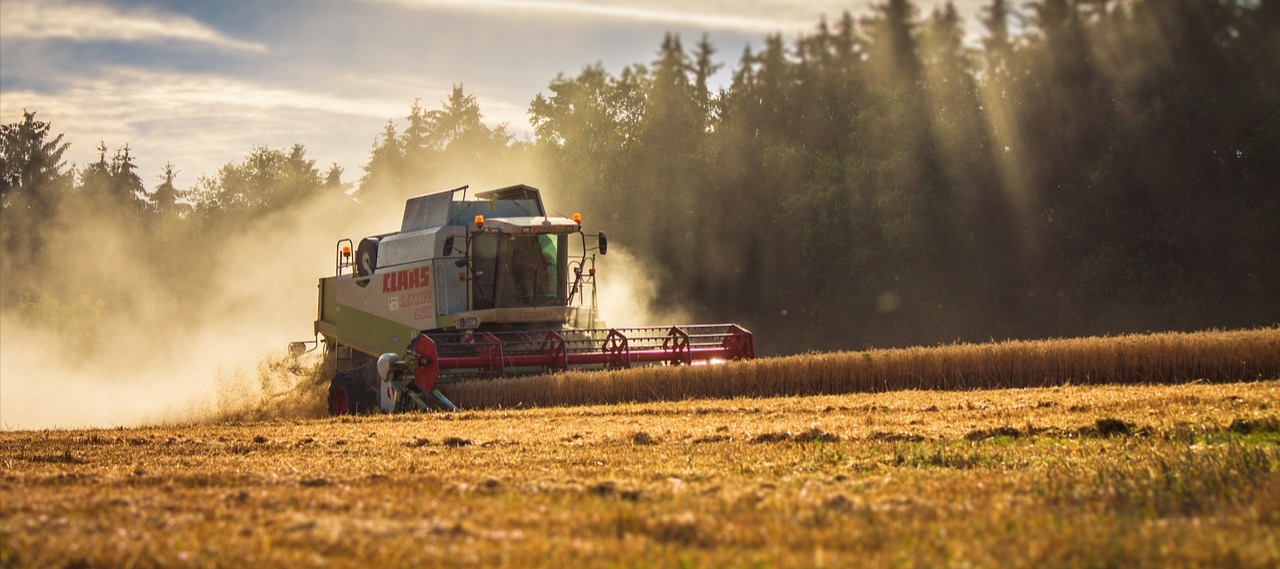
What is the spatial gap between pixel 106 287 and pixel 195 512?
195ft

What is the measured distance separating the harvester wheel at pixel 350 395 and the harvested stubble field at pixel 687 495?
278 inches

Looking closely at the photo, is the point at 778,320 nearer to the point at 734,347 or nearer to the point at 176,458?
the point at 734,347

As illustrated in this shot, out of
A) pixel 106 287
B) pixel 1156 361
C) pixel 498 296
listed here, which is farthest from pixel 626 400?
pixel 106 287

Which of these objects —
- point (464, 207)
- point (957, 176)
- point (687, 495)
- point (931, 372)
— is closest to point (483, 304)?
point (464, 207)

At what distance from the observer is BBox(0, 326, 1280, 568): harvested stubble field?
4.84 m

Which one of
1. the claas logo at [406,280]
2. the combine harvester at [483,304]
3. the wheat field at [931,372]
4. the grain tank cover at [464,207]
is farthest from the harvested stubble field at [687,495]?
the grain tank cover at [464,207]

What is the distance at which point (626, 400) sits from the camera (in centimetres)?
1745

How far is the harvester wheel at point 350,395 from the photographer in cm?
1925

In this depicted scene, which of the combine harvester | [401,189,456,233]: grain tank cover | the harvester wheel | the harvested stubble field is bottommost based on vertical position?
the harvested stubble field

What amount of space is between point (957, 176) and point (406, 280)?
2326 centimetres

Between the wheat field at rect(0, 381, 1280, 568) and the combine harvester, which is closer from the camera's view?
the wheat field at rect(0, 381, 1280, 568)

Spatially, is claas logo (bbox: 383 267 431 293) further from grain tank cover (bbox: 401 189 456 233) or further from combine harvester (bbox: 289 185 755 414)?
grain tank cover (bbox: 401 189 456 233)

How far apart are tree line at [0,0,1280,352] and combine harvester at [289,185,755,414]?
16845 mm

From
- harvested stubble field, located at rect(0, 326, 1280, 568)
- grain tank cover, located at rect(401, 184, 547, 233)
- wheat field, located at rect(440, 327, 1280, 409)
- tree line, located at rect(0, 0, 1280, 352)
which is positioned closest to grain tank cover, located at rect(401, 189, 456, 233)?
grain tank cover, located at rect(401, 184, 547, 233)
